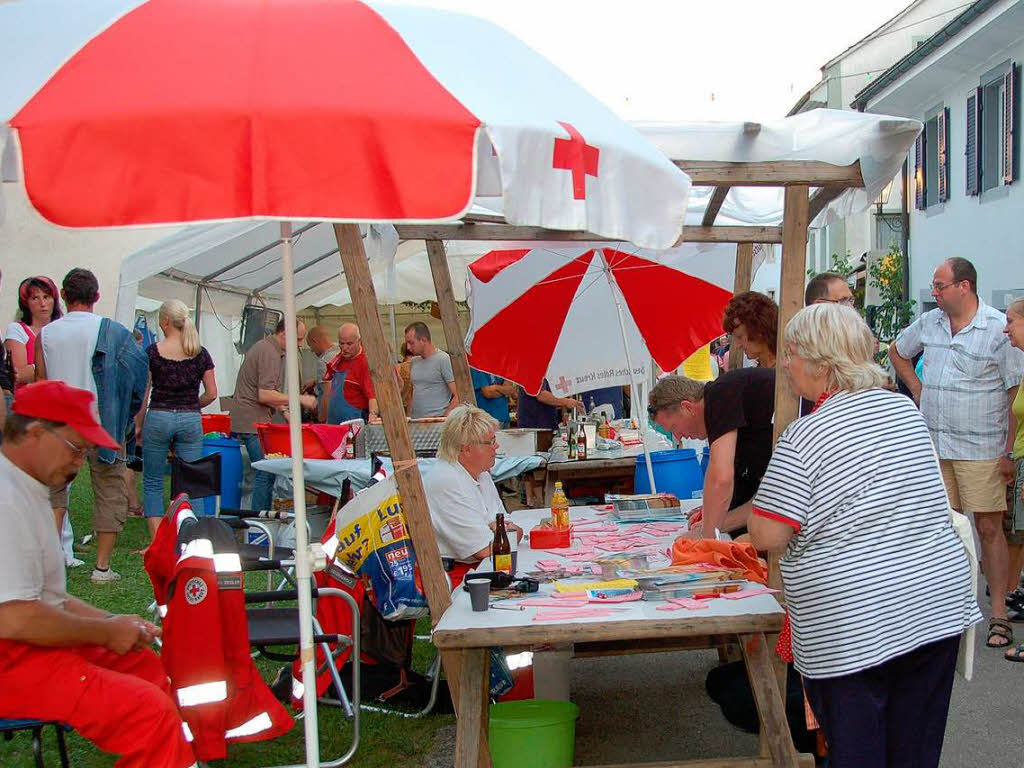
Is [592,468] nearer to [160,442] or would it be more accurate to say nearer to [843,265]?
[160,442]

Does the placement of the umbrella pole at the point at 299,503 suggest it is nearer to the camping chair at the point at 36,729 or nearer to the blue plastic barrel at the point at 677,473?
the camping chair at the point at 36,729

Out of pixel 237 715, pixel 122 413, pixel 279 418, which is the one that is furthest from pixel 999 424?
pixel 279 418

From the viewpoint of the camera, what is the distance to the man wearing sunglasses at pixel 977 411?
6.14 meters

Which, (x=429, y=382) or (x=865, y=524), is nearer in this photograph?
(x=865, y=524)

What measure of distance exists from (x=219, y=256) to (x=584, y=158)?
29.5ft

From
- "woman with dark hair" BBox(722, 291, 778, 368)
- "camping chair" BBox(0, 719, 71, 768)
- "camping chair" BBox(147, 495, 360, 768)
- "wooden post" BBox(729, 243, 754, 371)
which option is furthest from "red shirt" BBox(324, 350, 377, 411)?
"camping chair" BBox(0, 719, 71, 768)

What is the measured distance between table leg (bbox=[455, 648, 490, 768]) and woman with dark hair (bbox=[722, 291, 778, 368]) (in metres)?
1.93

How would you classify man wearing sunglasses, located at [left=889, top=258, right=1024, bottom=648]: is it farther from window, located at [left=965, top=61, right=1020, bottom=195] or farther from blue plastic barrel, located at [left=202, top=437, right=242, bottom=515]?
window, located at [left=965, top=61, right=1020, bottom=195]

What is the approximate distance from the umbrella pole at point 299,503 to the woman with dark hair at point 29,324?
5304 millimetres

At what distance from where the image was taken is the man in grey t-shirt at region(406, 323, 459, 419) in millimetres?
9891

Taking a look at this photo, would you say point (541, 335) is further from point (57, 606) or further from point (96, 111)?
point (96, 111)

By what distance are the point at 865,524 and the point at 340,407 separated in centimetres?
771

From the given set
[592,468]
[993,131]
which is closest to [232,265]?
[592,468]

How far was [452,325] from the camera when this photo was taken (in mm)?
6625
